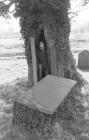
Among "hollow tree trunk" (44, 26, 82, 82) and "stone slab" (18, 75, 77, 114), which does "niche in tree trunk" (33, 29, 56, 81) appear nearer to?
"hollow tree trunk" (44, 26, 82, 82)

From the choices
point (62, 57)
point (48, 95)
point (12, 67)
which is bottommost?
point (12, 67)

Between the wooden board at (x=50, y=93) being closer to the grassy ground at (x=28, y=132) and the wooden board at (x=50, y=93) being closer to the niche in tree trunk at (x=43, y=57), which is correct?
the grassy ground at (x=28, y=132)

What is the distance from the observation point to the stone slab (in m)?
3.08

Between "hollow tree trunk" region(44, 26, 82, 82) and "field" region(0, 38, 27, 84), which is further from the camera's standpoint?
"field" region(0, 38, 27, 84)

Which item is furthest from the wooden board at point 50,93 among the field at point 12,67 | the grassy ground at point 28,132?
the field at point 12,67

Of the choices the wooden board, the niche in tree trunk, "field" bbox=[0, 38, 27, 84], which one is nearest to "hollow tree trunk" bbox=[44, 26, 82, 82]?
the niche in tree trunk

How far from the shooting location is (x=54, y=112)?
3.06m

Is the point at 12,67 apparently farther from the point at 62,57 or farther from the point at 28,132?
the point at 28,132

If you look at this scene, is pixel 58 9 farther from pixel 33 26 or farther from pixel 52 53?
pixel 52 53

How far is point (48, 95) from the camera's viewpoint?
3371 millimetres

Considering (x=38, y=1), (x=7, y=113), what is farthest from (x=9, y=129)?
(x=38, y=1)

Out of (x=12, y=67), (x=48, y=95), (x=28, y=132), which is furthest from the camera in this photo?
(x=12, y=67)

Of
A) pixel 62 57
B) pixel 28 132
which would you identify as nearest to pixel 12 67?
pixel 62 57

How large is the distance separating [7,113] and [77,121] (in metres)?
1.57
